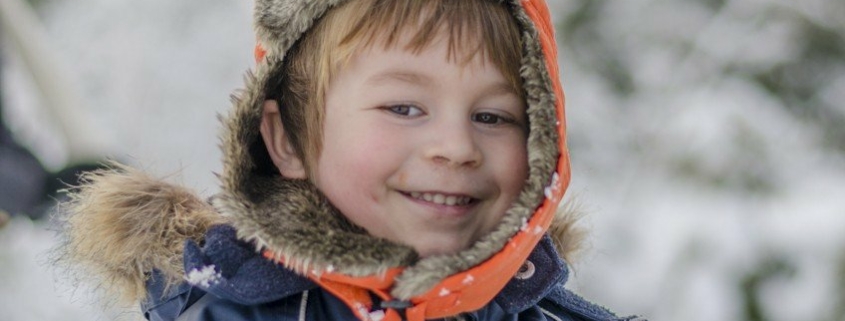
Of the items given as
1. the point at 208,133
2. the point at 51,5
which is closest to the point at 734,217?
the point at 208,133

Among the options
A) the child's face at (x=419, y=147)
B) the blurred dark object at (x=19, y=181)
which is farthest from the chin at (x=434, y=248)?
the blurred dark object at (x=19, y=181)

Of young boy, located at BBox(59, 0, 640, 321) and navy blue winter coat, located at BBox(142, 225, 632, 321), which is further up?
young boy, located at BBox(59, 0, 640, 321)

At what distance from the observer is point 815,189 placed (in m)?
4.76

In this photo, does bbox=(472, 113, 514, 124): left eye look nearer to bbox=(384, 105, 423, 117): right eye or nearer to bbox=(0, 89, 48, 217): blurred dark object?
bbox=(384, 105, 423, 117): right eye

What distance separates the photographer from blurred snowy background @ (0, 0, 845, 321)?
4.59m

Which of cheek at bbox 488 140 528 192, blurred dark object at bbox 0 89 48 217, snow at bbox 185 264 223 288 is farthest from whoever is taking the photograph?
blurred dark object at bbox 0 89 48 217

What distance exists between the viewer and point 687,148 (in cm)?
491

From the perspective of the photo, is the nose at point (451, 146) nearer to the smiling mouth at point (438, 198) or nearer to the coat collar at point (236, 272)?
the smiling mouth at point (438, 198)

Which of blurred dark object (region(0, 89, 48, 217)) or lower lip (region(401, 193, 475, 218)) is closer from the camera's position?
lower lip (region(401, 193, 475, 218))

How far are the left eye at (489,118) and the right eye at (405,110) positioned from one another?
0.09 metres

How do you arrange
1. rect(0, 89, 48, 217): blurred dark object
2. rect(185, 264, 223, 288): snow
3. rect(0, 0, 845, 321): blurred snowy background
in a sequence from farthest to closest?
1. rect(0, 0, 845, 321): blurred snowy background
2. rect(0, 89, 48, 217): blurred dark object
3. rect(185, 264, 223, 288): snow

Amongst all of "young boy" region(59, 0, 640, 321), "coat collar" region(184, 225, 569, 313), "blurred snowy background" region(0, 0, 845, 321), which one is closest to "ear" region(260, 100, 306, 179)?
"young boy" region(59, 0, 640, 321)

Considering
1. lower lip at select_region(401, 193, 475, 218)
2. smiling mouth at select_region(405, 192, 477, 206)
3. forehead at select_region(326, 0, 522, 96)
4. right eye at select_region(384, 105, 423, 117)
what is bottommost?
lower lip at select_region(401, 193, 475, 218)

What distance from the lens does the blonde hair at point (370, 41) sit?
1648mm
